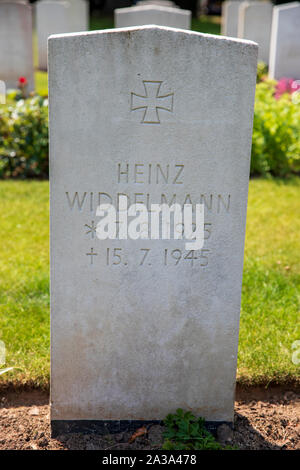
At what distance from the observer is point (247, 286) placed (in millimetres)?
4086

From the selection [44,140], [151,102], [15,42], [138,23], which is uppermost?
[138,23]

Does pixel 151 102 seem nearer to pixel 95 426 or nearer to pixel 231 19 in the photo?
pixel 95 426

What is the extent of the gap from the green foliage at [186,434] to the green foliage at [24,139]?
14.7 feet

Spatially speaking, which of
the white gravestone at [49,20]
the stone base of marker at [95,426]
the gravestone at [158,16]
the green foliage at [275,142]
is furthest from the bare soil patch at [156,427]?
the white gravestone at [49,20]

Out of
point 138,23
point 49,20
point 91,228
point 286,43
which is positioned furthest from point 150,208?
point 49,20

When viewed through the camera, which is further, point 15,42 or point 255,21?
point 255,21

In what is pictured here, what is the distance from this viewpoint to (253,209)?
573cm

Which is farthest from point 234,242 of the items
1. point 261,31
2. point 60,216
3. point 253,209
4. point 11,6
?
point 261,31

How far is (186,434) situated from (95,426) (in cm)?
47

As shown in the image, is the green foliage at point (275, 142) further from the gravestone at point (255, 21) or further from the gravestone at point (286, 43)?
the gravestone at point (255, 21)

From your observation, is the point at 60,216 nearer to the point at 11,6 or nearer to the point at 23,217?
the point at 23,217

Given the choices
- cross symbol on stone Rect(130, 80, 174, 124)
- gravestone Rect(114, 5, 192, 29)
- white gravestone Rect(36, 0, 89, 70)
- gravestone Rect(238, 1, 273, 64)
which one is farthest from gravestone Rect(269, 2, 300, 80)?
cross symbol on stone Rect(130, 80, 174, 124)

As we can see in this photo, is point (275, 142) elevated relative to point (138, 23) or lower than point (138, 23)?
lower

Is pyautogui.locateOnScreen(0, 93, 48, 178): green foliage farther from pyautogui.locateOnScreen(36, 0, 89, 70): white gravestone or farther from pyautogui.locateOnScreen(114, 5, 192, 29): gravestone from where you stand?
pyautogui.locateOnScreen(36, 0, 89, 70): white gravestone
